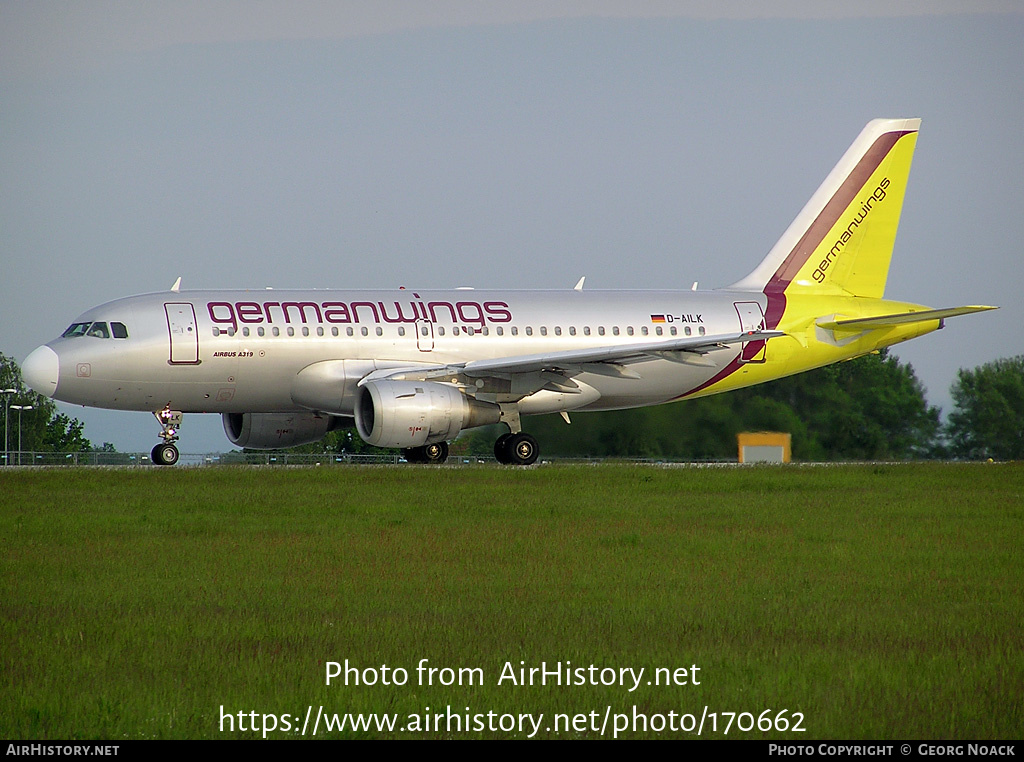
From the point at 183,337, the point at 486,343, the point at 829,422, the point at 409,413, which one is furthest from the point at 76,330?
the point at 829,422

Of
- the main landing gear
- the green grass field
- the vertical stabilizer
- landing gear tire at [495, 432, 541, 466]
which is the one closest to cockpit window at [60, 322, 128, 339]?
the main landing gear

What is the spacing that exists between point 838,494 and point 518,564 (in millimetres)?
8707

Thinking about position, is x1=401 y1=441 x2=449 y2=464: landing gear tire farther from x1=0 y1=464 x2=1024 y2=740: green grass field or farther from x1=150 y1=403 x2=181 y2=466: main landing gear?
x1=0 y1=464 x2=1024 y2=740: green grass field

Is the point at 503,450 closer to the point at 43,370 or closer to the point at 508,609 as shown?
the point at 43,370

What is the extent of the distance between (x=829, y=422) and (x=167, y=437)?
1375 centimetres

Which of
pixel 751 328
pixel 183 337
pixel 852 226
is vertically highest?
pixel 852 226

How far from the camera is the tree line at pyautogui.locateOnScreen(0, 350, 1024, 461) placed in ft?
94.2

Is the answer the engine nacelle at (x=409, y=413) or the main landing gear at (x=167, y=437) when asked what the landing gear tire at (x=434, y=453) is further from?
the main landing gear at (x=167, y=437)

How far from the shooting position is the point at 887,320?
92.6ft

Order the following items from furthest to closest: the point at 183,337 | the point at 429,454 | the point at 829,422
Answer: the point at 829,422 → the point at 429,454 → the point at 183,337

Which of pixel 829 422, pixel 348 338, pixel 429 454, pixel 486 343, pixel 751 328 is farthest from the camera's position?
pixel 829 422

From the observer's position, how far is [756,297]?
28.8 metres
